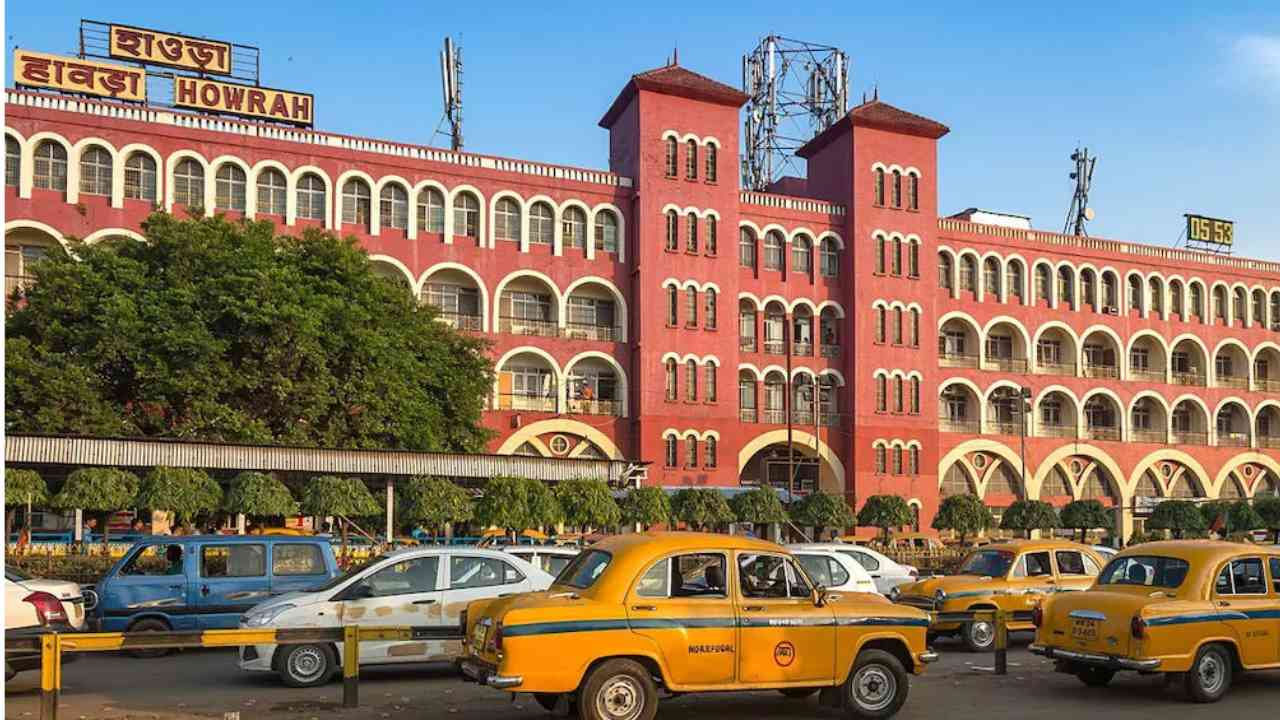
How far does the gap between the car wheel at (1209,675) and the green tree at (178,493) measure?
21.4 meters

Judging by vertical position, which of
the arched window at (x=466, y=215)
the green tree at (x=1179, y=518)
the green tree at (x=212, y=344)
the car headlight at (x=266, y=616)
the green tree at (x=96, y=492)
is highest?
the arched window at (x=466, y=215)

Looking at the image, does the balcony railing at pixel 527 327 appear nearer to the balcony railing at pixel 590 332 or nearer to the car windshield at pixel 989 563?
the balcony railing at pixel 590 332

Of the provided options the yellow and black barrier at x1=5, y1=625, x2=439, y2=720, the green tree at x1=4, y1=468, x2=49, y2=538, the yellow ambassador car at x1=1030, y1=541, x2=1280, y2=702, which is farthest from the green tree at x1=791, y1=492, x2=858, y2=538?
the yellow and black barrier at x1=5, y1=625, x2=439, y2=720

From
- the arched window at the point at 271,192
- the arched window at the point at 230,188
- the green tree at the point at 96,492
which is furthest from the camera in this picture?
the arched window at the point at 271,192

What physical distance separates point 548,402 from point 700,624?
3713 centimetres

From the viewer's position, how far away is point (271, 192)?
A: 43.8m

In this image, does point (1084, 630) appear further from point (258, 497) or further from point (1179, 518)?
point (1179, 518)

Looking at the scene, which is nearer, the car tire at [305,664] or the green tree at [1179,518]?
the car tire at [305,664]

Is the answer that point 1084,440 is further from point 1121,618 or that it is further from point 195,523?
point 1121,618

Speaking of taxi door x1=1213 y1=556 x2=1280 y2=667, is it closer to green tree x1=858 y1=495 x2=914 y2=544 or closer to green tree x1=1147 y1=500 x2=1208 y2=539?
green tree x1=858 y1=495 x2=914 y2=544

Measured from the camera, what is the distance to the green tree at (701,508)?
35.5 metres

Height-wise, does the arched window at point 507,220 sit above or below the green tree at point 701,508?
above

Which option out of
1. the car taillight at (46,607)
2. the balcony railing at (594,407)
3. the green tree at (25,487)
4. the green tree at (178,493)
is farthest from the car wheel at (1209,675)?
the balcony railing at (594,407)

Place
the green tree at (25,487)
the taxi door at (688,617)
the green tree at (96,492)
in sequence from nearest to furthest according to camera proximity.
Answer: the taxi door at (688,617)
the green tree at (25,487)
the green tree at (96,492)
